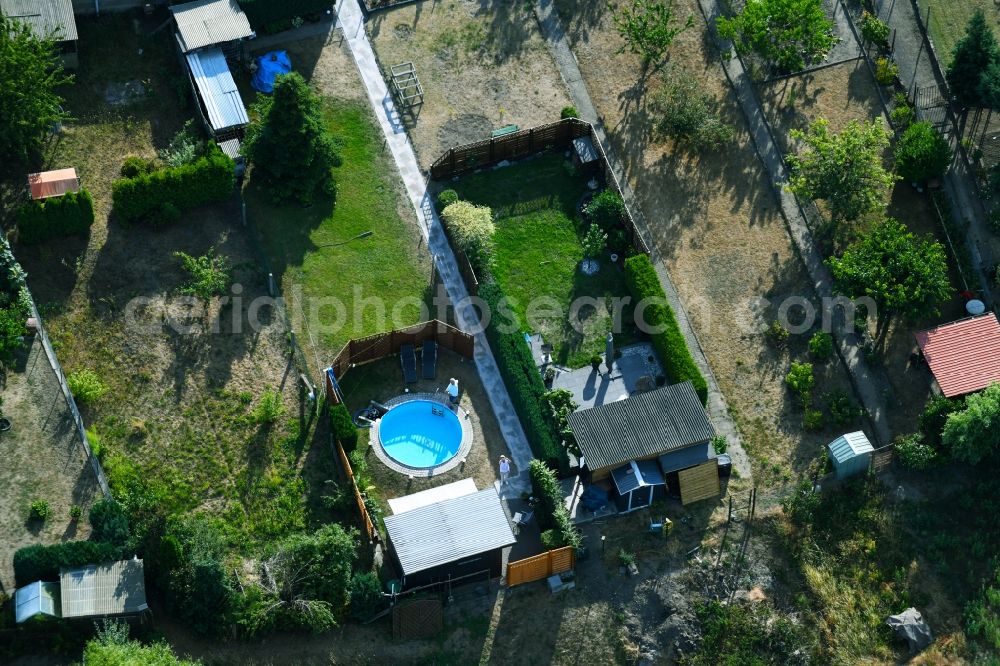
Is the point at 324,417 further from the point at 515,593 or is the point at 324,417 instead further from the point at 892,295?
the point at 892,295

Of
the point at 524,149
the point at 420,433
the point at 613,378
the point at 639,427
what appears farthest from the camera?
the point at 524,149

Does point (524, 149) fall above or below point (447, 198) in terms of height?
above

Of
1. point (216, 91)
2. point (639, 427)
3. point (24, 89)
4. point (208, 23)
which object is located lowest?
point (639, 427)

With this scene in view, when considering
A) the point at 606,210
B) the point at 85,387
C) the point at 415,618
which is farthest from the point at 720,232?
the point at 85,387

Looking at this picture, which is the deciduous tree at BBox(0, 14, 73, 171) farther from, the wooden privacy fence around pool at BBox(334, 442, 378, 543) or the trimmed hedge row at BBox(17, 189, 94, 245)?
the wooden privacy fence around pool at BBox(334, 442, 378, 543)

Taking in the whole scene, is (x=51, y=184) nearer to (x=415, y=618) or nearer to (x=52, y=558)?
(x=52, y=558)

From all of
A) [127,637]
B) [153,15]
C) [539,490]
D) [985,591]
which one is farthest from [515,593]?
[153,15]

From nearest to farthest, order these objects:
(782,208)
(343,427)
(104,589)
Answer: (104,589), (343,427), (782,208)
